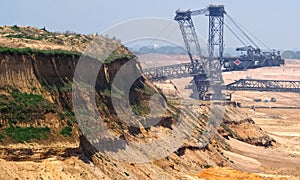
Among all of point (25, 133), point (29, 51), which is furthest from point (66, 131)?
point (29, 51)

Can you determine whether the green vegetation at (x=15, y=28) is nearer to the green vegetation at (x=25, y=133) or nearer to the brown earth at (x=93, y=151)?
the brown earth at (x=93, y=151)

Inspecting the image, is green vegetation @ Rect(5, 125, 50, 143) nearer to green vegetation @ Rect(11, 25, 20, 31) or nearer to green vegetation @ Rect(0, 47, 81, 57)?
green vegetation @ Rect(0, 47, 81, 57)

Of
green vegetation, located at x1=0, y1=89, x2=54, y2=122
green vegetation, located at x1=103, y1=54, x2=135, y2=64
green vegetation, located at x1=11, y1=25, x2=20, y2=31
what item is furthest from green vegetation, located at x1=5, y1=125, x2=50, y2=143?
green vegetation, located at x1=11, y1=25, x2=20, y2=31

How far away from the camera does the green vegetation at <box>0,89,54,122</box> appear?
119 feet

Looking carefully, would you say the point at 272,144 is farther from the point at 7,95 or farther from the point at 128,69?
the point at 7,95

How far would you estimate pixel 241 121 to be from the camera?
87.1 meters

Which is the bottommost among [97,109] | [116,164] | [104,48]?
[116,164]

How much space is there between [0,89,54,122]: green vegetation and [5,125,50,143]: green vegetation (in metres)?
0.90

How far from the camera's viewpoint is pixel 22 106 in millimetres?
36781

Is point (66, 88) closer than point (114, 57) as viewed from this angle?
Yes

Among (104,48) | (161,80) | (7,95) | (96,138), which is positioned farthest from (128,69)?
(161,80)

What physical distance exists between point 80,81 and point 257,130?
46081 mm

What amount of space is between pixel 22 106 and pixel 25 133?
2123 millimetres

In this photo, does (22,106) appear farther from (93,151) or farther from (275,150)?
(275,150)
